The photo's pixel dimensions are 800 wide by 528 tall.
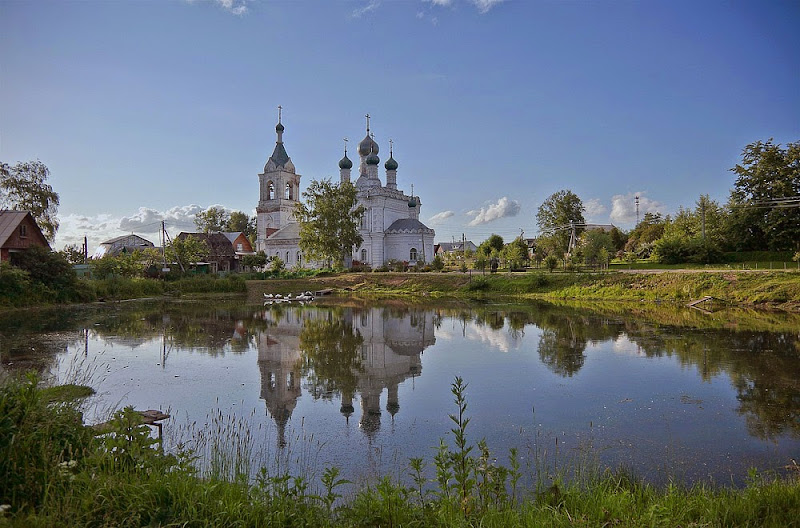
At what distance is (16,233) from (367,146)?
37550 mm

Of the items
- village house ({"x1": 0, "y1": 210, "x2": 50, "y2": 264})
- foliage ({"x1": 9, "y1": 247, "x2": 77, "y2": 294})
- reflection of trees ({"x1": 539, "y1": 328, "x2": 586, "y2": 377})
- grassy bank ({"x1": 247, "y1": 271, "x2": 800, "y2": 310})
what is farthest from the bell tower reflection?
grassy bank ({"x1": 247, "y1": 271, "x2": 800, "y2": 310})

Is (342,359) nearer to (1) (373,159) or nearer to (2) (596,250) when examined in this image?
(2) (596,250)

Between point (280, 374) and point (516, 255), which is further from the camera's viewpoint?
point (516, 255)

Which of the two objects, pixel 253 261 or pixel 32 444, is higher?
pixel 253 261

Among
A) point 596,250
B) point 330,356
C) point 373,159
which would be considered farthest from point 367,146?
point 330,356

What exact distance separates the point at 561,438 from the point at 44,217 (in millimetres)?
45753

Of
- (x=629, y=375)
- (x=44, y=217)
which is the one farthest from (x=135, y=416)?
(x=44, y=217)

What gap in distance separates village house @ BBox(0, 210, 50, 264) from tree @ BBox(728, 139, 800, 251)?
47216 millimetres

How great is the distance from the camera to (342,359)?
46.3 feet

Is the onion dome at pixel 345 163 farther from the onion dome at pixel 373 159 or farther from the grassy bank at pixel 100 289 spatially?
the grassy bank at pixel 100 289

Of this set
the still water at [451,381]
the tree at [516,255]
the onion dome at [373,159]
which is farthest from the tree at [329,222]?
the still water at [451,381]

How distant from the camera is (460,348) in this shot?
16.3 m

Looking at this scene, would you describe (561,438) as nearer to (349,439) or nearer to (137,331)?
(349,439)

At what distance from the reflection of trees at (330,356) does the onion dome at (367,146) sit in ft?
136
